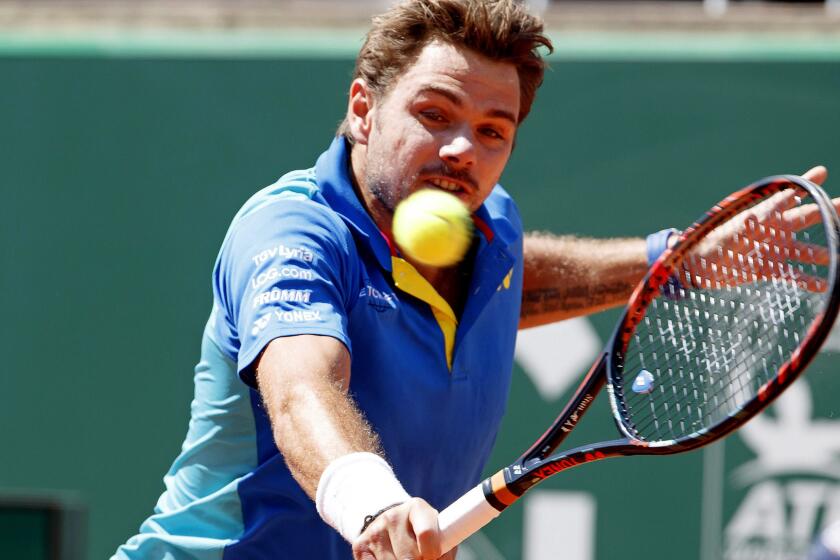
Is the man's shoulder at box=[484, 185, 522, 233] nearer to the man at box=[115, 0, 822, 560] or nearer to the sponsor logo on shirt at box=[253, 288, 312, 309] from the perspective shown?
the man at box=[115, 0, 822, 560]

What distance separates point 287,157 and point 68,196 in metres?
0.99

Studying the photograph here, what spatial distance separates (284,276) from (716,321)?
3.80 ft

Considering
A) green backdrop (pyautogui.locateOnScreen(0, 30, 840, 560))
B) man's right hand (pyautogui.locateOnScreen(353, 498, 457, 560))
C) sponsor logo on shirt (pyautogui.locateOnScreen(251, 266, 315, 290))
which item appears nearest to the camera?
man's right hand (pyautogui.locateOnScreen(353, 498, 457, 560))

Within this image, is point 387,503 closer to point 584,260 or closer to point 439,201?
point 439,201

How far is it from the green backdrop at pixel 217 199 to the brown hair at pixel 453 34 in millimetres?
2357

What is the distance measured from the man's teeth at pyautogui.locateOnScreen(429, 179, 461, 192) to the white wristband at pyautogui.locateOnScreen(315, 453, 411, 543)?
88cm

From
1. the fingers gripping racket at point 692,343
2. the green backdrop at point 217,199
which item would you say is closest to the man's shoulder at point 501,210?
the fingers gripping racket at point 692,343

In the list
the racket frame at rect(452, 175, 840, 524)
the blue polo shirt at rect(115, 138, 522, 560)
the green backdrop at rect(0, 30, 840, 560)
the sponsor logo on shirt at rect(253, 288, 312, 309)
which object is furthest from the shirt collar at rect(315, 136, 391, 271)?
the green backdrop at rect(0, 30, 840, 560)

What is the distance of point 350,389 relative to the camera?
Answer: 2.94 meters

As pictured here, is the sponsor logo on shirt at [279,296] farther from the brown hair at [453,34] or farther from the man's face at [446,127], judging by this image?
the brown hair at [453,34]

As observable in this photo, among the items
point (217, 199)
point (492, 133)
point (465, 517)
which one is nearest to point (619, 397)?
point (465, 517)

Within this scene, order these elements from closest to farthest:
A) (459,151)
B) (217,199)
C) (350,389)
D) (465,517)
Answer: (465,517), (350,389), (459,151), (217,199)

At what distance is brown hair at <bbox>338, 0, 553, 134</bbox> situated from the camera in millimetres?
3139

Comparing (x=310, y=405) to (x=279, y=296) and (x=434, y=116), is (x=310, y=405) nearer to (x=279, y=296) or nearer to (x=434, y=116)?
(x=279, y=296)
